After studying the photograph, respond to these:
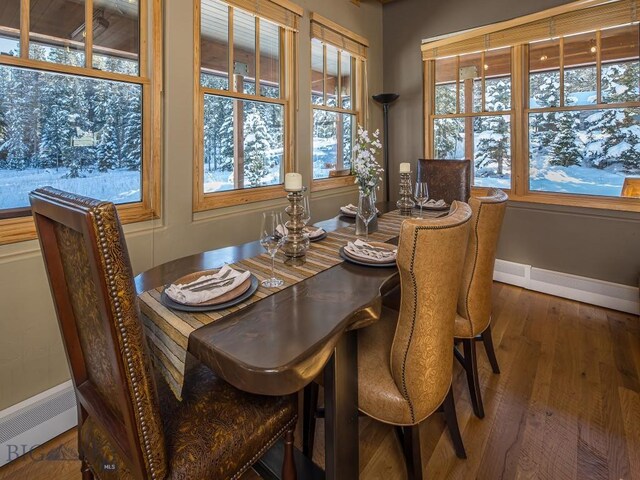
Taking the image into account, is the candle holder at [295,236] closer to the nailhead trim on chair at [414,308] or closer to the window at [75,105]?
the nailhead trim on chair at [414,308]

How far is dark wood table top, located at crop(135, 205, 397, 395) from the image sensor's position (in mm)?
820

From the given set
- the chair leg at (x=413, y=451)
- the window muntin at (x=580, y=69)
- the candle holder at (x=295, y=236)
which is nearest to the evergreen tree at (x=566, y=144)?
the window muntin at (x=580, y=69)

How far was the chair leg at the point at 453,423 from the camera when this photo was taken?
151cm

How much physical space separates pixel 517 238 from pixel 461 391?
2018 millimetres

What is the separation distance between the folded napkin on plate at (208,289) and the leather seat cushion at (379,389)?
0.54 metres

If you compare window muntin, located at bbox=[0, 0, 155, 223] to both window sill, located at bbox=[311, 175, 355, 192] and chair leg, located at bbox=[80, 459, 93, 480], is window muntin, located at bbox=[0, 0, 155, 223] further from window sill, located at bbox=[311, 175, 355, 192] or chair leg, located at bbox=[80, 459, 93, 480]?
window sill, located at bbox=[311, 175, 355, 192]

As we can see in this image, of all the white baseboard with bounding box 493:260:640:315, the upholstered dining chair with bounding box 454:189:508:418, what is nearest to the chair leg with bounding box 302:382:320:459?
the upholstered dining chair with bounding box 454:189:508:418

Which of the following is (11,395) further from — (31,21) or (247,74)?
(247,74)

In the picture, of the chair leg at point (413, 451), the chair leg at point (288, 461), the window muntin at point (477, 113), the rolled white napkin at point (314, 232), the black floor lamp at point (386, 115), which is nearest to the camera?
the chair leg at point (288, 461)

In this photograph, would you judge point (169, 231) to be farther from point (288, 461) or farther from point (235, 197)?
point (288, 461)

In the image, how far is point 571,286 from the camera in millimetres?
3160

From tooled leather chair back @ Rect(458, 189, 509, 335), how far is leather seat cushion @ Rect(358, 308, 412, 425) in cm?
52

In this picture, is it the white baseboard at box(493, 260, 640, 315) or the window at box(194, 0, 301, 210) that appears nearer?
the window at box(194, 0, 301, 210)

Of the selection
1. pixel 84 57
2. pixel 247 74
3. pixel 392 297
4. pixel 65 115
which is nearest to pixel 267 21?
pixel 247 74
